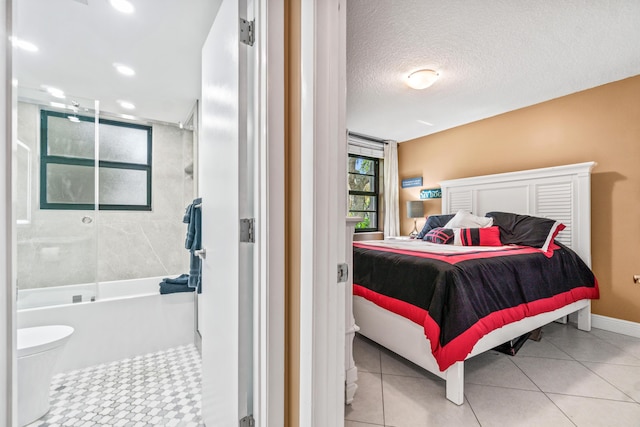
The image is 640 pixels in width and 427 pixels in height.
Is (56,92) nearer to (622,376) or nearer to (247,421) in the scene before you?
(247,421)

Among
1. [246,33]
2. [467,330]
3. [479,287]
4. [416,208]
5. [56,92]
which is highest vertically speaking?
[56,92]

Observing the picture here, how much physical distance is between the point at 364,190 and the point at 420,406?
3672 mm

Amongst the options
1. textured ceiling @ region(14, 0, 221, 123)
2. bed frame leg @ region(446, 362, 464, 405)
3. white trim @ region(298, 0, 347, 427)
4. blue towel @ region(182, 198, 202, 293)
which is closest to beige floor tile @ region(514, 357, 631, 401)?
bed frame leg @ region(446, 362, 464, 405)

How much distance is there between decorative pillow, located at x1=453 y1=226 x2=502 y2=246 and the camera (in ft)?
9.10

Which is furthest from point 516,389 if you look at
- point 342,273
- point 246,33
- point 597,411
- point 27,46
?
point 27,46

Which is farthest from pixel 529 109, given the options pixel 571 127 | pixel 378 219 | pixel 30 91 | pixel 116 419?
pixel 30 91

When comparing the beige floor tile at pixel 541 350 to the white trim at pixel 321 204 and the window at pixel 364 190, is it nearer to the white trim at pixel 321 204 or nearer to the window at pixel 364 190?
the white trim at pixel 321 204

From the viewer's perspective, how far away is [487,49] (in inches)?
86.4

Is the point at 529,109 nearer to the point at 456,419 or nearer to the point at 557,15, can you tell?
the point at 557,15

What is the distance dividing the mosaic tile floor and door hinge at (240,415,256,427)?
2.17ft

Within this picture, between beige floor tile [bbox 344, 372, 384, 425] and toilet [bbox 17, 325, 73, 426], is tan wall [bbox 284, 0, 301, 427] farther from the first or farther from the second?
toilet [bbox 17, 325, 73, 426]

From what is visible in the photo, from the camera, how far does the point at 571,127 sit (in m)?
2.91

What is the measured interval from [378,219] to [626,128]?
3.16 m

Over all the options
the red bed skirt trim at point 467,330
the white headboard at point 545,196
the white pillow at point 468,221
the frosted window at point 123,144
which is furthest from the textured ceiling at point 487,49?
the frosted window at point 123,144
